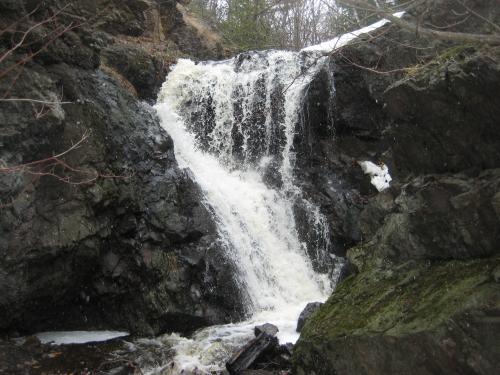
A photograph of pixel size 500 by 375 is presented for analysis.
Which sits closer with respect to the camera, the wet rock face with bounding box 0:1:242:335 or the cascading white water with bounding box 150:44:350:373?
the wet rock face with bounding box 0:1:242:335

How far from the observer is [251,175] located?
12383mm

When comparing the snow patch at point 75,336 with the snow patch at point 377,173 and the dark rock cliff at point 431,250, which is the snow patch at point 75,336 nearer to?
the dark rock cliff at point 431,250

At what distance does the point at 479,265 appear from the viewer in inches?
167

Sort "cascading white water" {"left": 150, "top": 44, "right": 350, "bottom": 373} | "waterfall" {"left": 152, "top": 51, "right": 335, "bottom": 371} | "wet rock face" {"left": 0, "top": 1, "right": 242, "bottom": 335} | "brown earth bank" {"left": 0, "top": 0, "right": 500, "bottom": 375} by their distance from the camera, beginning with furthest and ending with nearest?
"waterfall" {"left": 152, "top": 51, "right": 335, "bottom": 371}, "cascading white water" {"left": 150, "top": 44, "right": 350, "bottom": 373}, "wet rock face" {"left": 0, "top": 1, "right": 242, "bottom": 335}, "brown earth bank" {"left": 0, "top": 0, "right": 500, "bottom": 375}

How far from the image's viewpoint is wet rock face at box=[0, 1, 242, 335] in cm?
722

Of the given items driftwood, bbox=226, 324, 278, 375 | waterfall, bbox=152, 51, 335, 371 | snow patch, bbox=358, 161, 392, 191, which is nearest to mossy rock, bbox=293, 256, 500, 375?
driftwood, bbox=226, 324, 278, 375

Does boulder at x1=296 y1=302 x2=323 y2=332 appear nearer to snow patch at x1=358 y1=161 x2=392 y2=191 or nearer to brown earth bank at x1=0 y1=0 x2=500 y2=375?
brown earth bank at x1=0 y1=0 x2=500 y2=375

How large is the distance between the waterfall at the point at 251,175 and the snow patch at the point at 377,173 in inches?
78.6

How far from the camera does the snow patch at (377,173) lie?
1266cm

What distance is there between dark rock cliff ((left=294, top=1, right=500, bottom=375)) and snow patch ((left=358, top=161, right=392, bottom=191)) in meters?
6.34

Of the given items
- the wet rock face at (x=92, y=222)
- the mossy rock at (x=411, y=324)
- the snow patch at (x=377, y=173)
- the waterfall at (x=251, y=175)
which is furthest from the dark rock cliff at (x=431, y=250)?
the snow patch at (x=377, y=173)

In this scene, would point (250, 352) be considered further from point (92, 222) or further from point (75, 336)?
point (92, 222)

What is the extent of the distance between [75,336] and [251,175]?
605 cm

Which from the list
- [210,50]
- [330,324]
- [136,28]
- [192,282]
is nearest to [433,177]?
[330,324]
